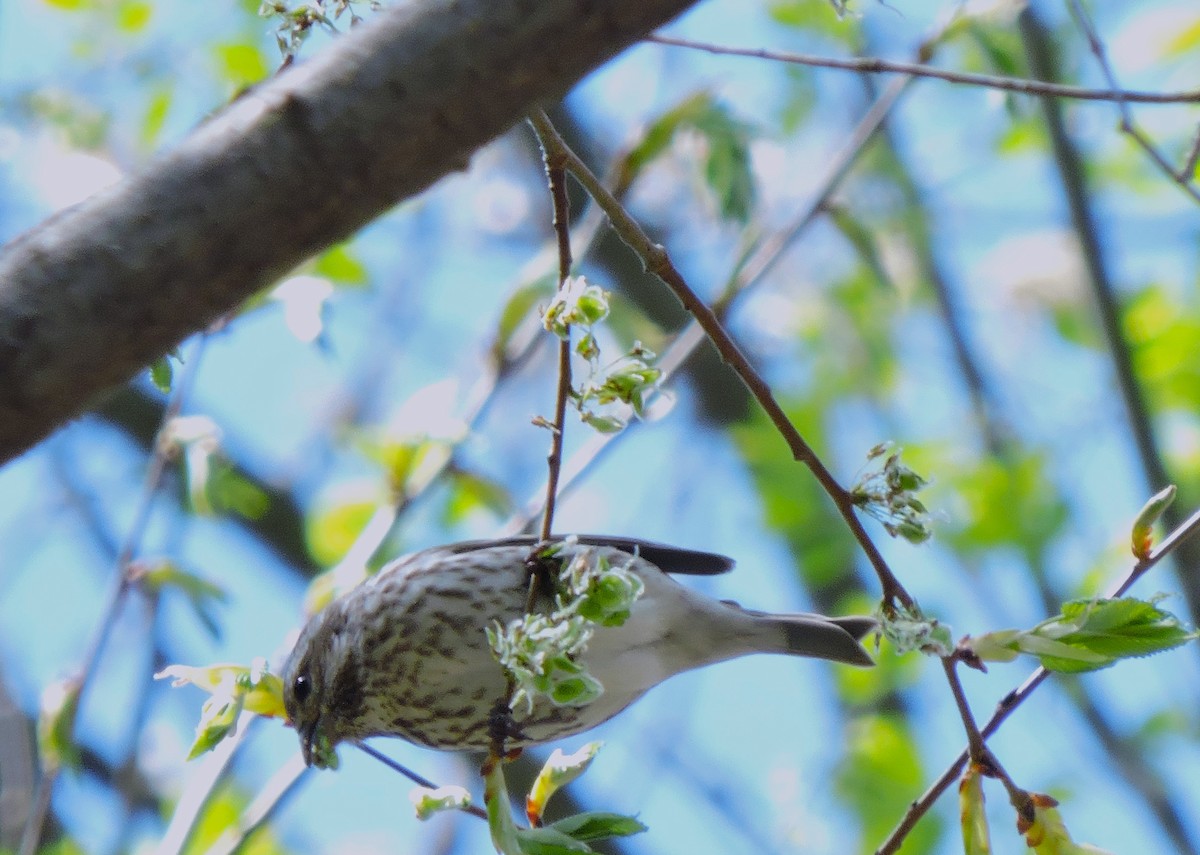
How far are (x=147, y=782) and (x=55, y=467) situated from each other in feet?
5.62

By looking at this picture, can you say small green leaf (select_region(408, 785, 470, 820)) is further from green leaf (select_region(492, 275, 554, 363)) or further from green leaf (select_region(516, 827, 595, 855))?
green leaf (select_region(492, 275, 554, 363))

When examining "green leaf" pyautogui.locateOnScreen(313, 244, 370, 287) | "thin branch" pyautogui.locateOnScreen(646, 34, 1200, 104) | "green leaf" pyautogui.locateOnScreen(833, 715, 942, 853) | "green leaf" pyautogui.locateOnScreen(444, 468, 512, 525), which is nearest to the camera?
"thin branch" pyautogui.locateOnScreen(646, 34, 1200, 104)

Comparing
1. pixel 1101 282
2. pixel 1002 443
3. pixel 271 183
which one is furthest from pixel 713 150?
pixel 1002 443

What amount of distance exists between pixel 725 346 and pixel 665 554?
1.53 m

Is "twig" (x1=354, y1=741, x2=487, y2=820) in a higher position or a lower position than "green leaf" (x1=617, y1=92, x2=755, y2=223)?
lower

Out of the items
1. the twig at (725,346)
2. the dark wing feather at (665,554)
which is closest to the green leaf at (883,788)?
the dark wing feather at (665,554)

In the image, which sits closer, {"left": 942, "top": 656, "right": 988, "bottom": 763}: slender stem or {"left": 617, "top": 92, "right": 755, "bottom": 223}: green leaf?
{"left": 942, "top": 656, "right": 988, "bottom": 763}: slender stem

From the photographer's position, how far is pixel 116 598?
3422mm

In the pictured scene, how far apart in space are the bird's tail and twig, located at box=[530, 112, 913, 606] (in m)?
1.61

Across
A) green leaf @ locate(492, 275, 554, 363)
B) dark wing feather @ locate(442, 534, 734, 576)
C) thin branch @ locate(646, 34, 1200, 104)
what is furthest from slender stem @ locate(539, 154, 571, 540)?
green leaf @ locate(492, 275, 554, 363)

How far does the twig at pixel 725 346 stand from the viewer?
6.16 feet

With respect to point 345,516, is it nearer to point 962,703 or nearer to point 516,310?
point 516,310

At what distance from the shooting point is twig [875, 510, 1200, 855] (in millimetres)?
1932

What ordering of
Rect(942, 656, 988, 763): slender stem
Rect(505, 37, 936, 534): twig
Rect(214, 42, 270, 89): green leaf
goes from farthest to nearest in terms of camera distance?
Rect(214, 42, 270, 89): green leaf < Rect(505, 37, 936, 534): twig < Rect(942, 656, 988, 763): slender stem
